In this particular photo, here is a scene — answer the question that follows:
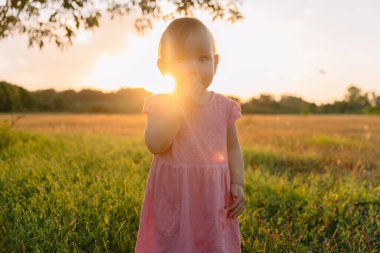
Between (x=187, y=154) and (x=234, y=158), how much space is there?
38 centimetres

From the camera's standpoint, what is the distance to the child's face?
7.04 feet

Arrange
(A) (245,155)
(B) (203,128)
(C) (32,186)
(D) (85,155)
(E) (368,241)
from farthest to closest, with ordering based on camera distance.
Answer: (A) (245,155) < (D) (85,155) < (C) (32,186) < (E) (368,241) < (B) (203,128)

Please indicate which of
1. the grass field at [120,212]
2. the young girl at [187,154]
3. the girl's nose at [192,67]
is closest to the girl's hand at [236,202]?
the young girl at [187,154]

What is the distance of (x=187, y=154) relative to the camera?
7.39ft

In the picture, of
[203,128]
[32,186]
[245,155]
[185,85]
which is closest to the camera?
A: [185,85]

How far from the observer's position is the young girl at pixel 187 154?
7.07 ft

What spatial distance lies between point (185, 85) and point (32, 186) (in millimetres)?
2981

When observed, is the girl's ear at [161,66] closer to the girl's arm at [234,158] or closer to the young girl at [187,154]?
the young girl at [187,154]

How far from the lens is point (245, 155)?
8648 mm

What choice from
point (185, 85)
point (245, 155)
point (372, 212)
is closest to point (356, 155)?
point (245, 155)

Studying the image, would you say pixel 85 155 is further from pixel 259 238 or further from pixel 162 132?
pixel 162 132

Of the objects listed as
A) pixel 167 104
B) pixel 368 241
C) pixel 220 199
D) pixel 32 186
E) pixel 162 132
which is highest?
pixel 167 104

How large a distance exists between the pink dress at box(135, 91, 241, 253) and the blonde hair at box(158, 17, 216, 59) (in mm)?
299

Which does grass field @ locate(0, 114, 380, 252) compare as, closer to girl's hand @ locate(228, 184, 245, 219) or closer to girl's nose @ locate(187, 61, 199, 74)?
girl's hand @ locate(228, 184, 245, 219)
